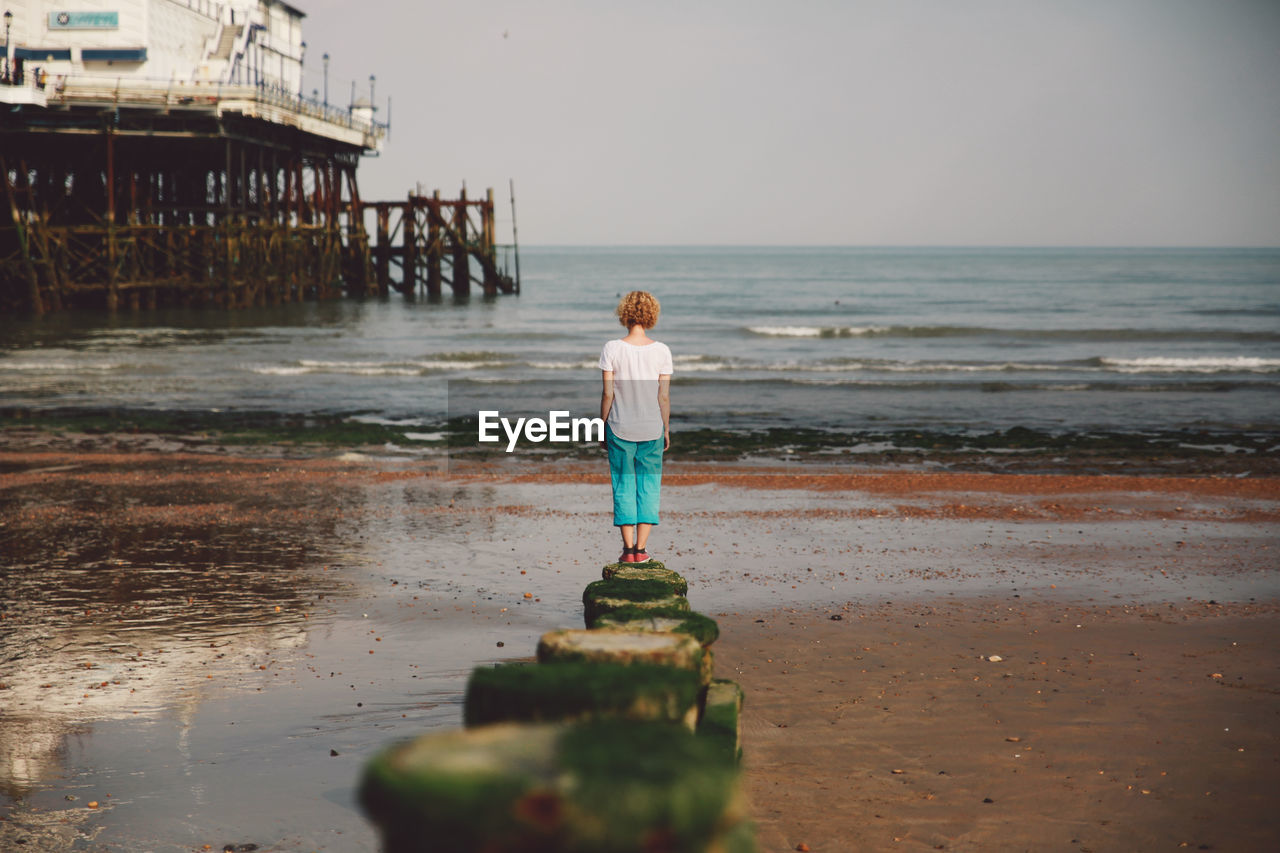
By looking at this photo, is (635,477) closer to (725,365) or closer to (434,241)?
(725,365)

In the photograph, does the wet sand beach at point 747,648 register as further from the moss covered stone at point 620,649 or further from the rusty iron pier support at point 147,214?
the rusty iron pier support at point 147,214

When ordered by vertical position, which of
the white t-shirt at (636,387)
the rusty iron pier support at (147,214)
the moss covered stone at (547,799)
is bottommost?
the moss covered stone at (547,799)

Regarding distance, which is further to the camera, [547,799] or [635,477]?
[635,477]

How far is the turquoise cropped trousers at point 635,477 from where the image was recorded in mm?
5945

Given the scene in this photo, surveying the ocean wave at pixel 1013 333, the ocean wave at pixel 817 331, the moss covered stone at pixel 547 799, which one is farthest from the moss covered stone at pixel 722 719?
the ocean wave at pixel 817 331

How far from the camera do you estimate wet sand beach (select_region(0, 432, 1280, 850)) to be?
4125 millimetres

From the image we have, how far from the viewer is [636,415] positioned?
5.86 metres

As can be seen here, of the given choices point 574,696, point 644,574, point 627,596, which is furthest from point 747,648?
point 574,696

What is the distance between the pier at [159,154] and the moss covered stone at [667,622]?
116 ft

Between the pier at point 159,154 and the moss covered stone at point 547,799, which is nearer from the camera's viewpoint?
the moss covered stone at point 547,799

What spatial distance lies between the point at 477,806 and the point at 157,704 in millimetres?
3986

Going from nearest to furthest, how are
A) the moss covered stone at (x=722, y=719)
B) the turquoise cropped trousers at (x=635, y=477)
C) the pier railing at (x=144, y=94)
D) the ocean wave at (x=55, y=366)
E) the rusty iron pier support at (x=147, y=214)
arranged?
the moss covered stone at (x=722, y=719) < the turquoise cropped trousers at (x=635, y=477) < the ocean wave at (x=55, y=366) < the pier railing at (x=144, y=94) < the rusty iron pier support at (x=147, y=214)

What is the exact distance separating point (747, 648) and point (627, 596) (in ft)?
5.38

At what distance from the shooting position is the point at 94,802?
13.4 feet
